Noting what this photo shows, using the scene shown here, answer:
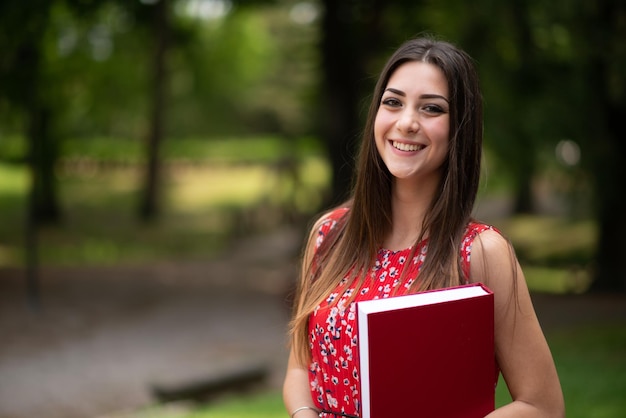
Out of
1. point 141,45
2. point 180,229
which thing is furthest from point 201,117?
point 141,45

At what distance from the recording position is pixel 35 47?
45.8 ft

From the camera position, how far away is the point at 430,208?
2.26 m

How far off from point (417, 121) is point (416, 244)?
1.03 ft

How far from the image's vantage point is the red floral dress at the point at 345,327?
221 cm

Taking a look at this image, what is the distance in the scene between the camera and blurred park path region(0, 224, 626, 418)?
9609 millimetres

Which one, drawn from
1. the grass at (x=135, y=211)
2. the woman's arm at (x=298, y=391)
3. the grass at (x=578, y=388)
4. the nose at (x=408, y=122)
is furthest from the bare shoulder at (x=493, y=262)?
the grass at (x=135, y=211)

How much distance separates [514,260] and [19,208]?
98.2ft

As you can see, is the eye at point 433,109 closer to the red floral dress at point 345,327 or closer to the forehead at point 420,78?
the forehead at point 420,78

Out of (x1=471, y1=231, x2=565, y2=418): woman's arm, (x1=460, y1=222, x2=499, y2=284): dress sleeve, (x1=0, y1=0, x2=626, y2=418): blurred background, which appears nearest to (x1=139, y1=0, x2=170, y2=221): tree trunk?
(x1=0, y1=0, x2=626, y2=418): blurred background

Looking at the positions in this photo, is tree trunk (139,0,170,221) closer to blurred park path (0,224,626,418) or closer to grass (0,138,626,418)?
grass (0,138,626,418)

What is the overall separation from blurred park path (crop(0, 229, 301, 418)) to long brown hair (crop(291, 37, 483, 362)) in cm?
698

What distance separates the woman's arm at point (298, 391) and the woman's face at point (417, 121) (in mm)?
640

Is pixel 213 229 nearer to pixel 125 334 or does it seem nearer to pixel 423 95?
pixel 125 334

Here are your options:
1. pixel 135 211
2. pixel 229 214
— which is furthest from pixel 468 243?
pixel 135 211
